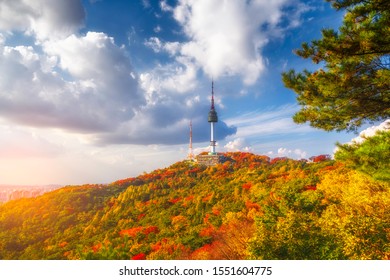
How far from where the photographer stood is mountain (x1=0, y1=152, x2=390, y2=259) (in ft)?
27.6

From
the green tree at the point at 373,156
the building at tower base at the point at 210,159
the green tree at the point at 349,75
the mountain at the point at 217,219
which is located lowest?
the mountain at the point at 217,219

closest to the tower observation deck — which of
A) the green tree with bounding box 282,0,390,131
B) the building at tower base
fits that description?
the building at tower base

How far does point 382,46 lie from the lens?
639 cm

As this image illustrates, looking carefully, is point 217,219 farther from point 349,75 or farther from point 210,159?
point 210,159

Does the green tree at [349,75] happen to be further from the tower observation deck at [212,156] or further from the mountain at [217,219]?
the tower observation deck at [212,156]

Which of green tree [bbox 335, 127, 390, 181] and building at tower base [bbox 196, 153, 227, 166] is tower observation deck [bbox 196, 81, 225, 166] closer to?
building at tower base [bbox 196, 153, 227, 166]

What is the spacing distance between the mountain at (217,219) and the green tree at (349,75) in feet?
10.7

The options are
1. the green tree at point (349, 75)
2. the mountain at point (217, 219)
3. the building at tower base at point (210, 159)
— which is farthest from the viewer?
the building at tower base at point (210, 159)

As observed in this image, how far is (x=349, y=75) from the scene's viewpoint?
7.48 meters

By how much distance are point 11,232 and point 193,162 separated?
5649 centimetres

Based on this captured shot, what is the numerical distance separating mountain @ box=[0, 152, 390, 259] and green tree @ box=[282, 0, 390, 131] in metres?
3.28

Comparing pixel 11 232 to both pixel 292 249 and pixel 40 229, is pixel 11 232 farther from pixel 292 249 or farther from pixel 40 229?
pixel 292 249

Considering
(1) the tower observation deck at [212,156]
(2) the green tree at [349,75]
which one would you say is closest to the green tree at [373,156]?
(2) the green tree at [349,75]

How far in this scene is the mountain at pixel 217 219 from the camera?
842 centimetres
